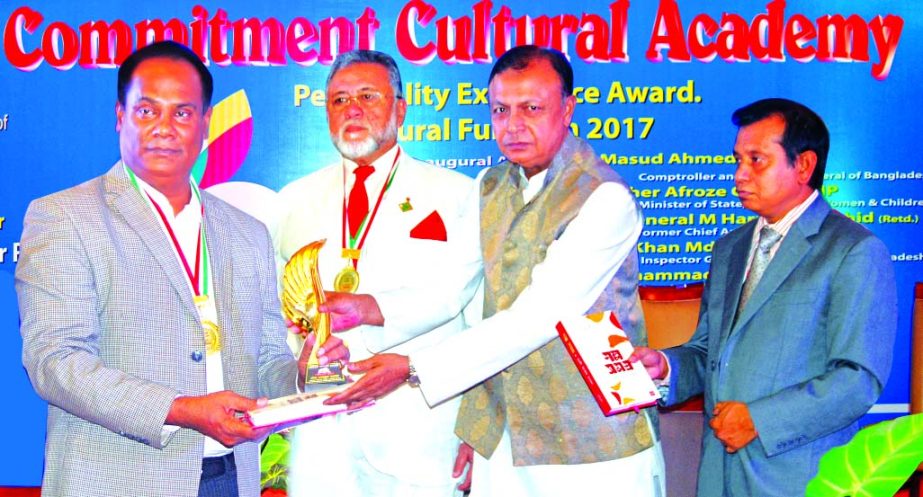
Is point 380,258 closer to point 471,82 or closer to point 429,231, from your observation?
point 429,231

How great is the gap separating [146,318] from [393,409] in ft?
4.44

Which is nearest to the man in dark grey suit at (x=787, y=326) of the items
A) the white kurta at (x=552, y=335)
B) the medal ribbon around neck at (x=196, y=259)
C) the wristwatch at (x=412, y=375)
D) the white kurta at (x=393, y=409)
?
the white kurta at (x=552, y=335)

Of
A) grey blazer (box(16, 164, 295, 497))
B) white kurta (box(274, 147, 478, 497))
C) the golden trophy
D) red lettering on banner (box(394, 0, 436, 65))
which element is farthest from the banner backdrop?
grey blazer (box(16, 164, 295, 497))

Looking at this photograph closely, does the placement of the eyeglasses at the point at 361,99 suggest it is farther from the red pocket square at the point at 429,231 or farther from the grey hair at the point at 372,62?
the red pocket square at the point at 429,231

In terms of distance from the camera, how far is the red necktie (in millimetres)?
4043

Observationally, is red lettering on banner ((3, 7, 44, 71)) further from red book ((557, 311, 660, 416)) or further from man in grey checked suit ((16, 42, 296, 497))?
red book ((557, 311, 660, 416))

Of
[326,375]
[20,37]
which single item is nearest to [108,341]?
[326,375]

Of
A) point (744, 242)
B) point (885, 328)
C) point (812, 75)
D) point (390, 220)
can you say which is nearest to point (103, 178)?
point (390, 220)

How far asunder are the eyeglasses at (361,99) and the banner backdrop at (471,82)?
936 mm

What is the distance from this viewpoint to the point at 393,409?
3.92m

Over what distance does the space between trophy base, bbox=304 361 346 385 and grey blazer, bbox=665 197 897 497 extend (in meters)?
1.20

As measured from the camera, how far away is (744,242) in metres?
3.39

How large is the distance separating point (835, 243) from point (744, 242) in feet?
1.22

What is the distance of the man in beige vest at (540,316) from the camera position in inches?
130
